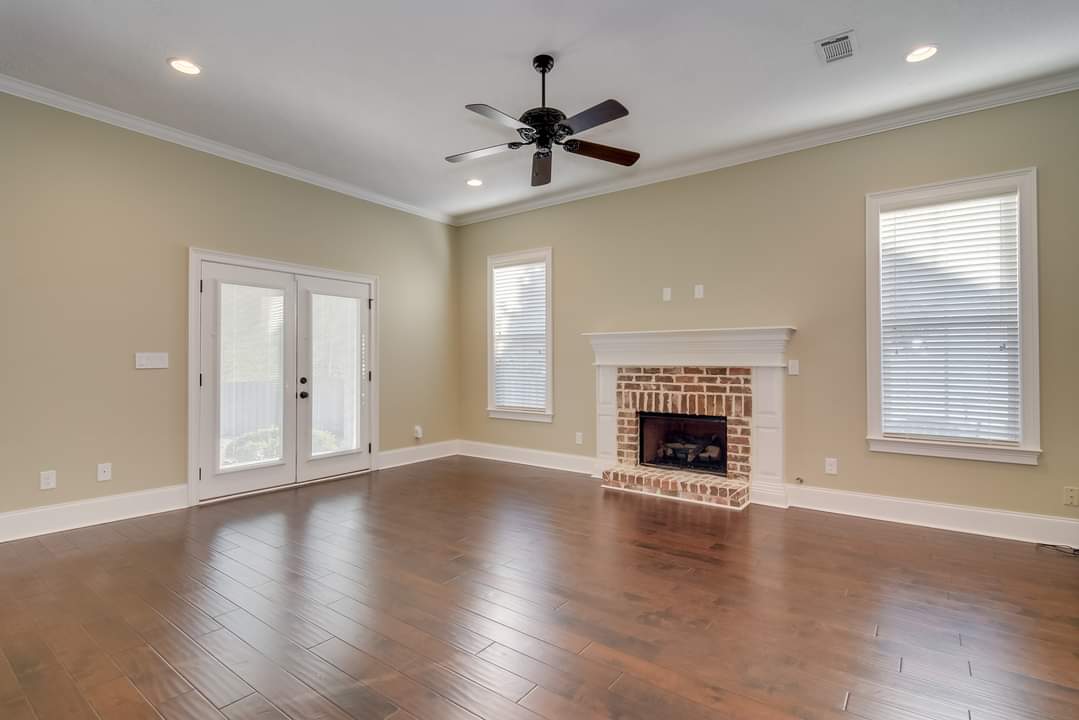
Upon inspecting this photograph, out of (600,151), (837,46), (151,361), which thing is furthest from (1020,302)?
(151,361)

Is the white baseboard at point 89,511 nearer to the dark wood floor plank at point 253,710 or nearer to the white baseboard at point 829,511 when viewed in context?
the white baseboard at point 829,511

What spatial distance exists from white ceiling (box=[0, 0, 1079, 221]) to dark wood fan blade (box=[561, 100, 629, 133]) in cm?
42

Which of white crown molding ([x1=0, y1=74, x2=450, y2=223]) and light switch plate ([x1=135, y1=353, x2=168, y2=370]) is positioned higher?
white crown molding ([x1=0, y1=74, x2=450, y2=223])

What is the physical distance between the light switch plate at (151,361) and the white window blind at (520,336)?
334 centimetres

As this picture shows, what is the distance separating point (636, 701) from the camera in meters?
1.84

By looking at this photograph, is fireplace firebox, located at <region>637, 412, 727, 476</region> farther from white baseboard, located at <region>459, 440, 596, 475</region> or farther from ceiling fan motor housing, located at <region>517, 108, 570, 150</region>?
ceiling fan motor housing, located at <region>517, 108, 570, 150</region>

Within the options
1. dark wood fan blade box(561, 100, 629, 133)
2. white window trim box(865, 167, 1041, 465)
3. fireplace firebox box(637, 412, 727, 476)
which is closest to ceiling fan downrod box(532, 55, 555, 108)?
dark wood fan blade box(561, 100, 629, 133)

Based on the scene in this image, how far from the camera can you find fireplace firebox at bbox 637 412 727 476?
4941 mm

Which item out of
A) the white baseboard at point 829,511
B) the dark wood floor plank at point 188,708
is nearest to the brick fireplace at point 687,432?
the white baseboard at point 829,511

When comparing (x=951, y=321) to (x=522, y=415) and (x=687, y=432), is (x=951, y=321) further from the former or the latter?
(x=522, y=415)

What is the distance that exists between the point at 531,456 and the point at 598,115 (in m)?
4.03

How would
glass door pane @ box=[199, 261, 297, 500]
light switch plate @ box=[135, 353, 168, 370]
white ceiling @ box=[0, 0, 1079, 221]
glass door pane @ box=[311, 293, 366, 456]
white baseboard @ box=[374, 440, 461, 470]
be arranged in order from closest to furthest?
white ceiling @ box=[0, 0, 1079, 221]
light switch plate @ box=[135, 353, 168, 370]
glass door pane @ box=[199, 261, 297, 500]
glass door pane @ box=[311, 293, 366, 456]
white baseboard @ box=[374, 440, 461, 470]

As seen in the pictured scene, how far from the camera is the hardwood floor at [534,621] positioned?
186cm

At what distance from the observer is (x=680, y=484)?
14.9 ft
